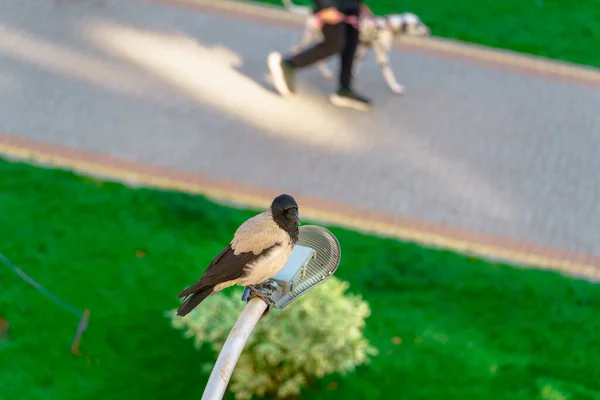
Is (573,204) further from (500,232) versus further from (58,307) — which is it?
(58,307)

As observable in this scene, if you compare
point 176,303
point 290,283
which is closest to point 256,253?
point 290,283

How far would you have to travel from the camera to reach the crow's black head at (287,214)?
319 cm

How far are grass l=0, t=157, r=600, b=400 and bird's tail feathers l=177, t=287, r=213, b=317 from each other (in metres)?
2.35

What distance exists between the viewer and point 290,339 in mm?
5172

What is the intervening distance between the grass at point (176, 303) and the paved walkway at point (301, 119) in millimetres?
825

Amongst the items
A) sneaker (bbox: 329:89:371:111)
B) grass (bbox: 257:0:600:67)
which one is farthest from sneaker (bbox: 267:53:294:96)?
grass (bbox: 257:0:600:67)

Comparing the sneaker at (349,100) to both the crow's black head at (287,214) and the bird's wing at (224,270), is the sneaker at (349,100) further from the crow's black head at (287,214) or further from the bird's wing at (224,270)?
the crow's black head at (287,214)

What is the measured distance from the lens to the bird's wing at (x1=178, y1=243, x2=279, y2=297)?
3424 millimetres

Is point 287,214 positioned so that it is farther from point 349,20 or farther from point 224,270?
point 349,20

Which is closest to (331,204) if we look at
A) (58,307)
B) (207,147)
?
(207,147)

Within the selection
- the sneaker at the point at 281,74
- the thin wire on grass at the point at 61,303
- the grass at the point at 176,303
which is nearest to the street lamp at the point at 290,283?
the grass at the point at 176,303

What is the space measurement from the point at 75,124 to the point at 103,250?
7.67ft

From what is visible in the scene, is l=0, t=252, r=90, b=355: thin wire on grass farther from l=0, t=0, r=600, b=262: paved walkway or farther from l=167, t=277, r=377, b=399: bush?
l=0, t=0, r=600, b=262: paved walkway

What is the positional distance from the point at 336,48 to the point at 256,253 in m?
5.53
